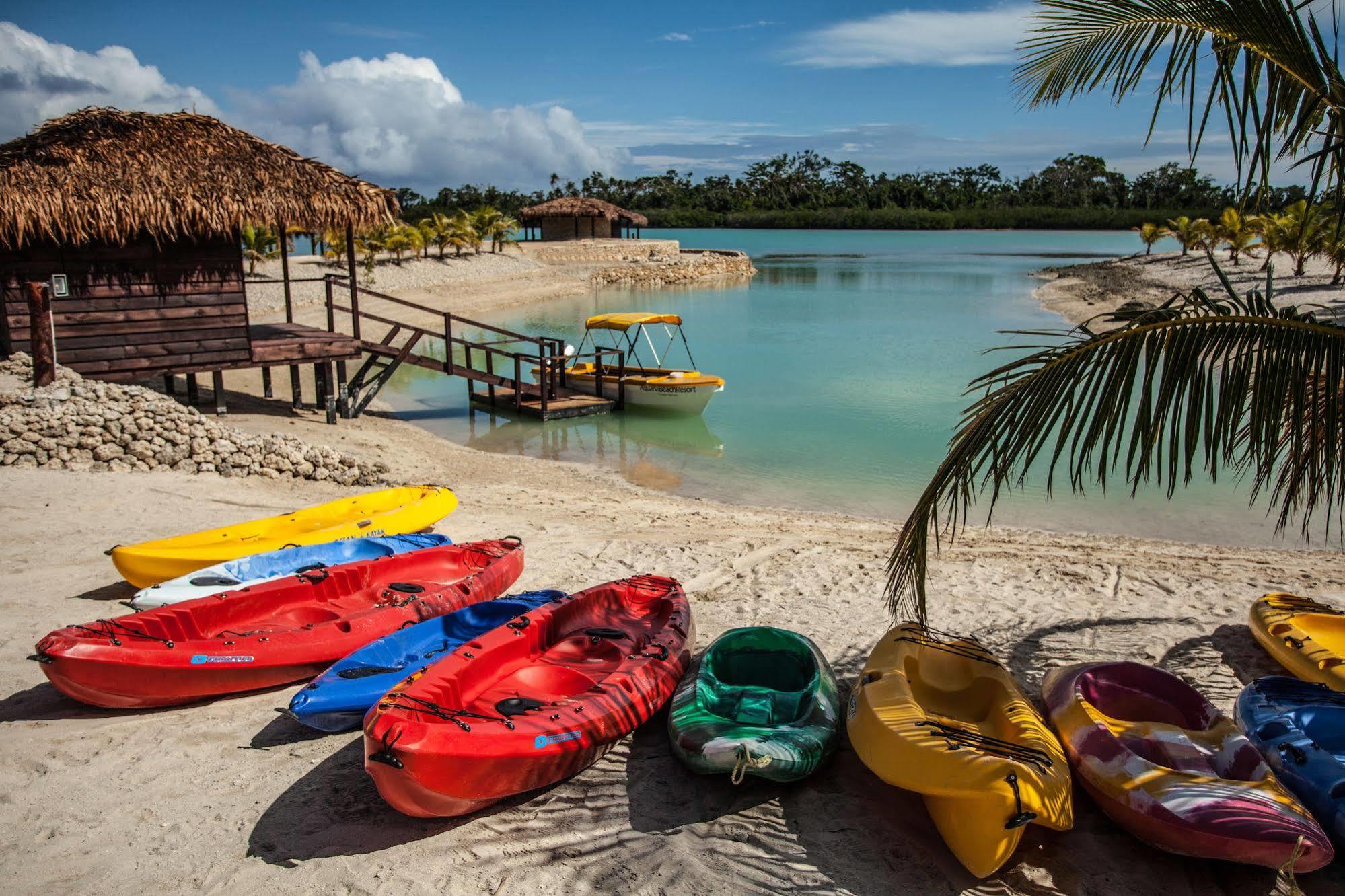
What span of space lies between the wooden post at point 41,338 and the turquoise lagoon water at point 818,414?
583cm

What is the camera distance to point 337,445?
12.0 metres

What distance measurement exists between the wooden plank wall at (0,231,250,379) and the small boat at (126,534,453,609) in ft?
21.8

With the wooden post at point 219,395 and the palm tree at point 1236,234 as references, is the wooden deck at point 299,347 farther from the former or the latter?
the palm tree at point 1236,234

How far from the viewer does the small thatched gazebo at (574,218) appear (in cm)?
5125

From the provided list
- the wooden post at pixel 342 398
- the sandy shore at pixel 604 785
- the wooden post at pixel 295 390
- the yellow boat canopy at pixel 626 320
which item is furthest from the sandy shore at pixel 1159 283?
the wooden post at pixel 295 390

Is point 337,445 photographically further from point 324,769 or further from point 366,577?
point 324,769

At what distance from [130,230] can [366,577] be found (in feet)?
24.6

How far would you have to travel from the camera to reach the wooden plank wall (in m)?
11.0

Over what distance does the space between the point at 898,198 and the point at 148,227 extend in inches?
4160

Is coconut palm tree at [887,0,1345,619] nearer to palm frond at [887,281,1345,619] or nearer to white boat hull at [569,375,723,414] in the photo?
palm frond at [887,281,1345,619]

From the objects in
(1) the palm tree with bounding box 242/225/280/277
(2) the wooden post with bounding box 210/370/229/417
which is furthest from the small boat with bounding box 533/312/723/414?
(1) the palm tree with bounding box 242/225/280/277

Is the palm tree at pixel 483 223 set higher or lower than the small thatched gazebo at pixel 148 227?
higher

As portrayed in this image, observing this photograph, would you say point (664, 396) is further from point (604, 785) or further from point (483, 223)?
point (483, 223)

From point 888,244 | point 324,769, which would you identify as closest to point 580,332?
point 324,769
